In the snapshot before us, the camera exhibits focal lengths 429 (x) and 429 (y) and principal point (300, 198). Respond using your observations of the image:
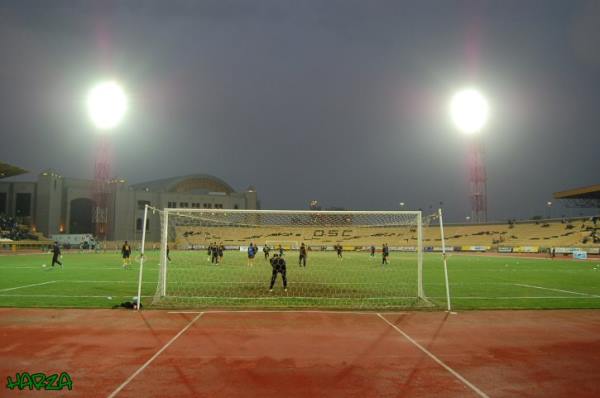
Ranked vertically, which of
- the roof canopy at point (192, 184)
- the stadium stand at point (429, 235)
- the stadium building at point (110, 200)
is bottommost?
the stadium stand at point (429, 235)

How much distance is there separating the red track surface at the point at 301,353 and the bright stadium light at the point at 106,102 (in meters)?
30.7

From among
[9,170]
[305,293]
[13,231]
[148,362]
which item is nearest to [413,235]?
[305,293]

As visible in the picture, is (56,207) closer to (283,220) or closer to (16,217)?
(16,217)

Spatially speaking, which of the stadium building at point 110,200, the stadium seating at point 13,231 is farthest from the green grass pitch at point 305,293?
the stadium building at point 110,200

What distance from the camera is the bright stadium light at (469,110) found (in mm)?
38438

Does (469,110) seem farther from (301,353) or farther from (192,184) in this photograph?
(192,184)

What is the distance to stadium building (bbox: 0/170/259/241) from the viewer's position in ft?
247

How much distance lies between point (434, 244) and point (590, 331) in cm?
6820

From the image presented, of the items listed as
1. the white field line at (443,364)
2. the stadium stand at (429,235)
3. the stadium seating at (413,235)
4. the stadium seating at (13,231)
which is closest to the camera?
the white field line at (443,364)

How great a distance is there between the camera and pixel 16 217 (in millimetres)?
75812

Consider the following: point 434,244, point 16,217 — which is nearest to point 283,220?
point 434,244

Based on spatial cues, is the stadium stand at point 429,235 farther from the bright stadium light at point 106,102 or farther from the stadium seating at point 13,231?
the stadium seating at point 13,231

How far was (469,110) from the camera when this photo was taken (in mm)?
38719

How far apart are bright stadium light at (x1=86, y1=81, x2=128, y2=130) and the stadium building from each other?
43077mm
